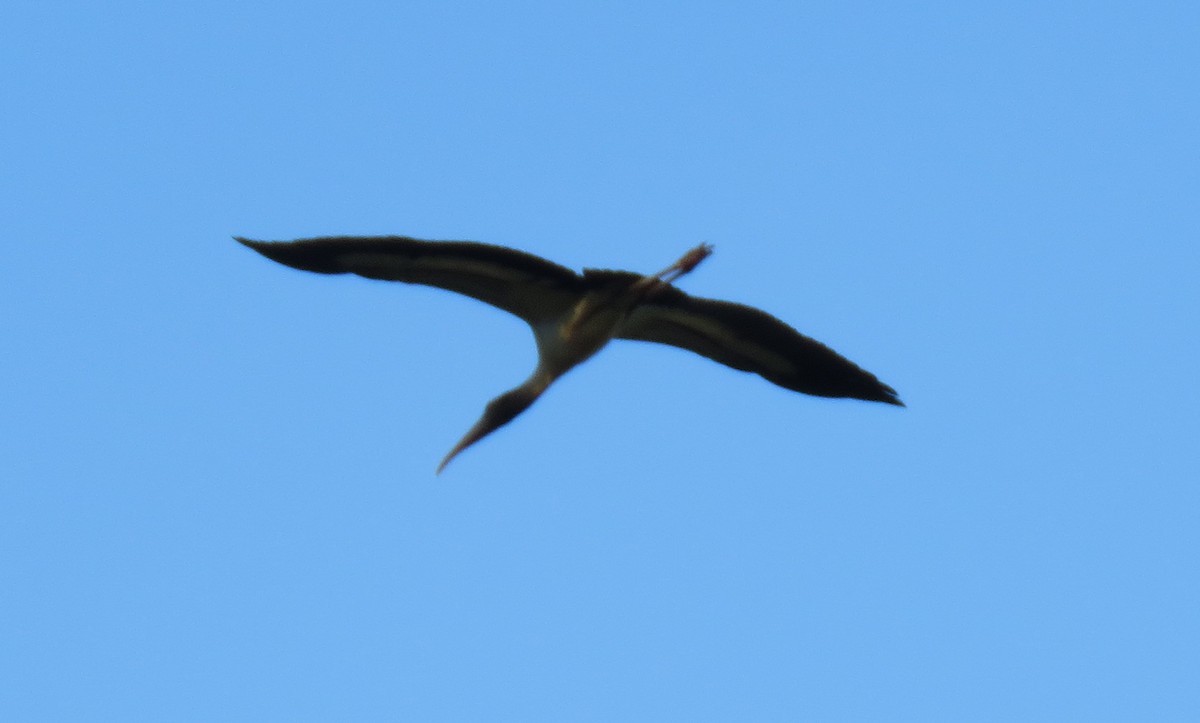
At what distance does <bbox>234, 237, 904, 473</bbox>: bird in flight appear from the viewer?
528 inches

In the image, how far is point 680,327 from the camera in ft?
48.9

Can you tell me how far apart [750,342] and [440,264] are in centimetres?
283

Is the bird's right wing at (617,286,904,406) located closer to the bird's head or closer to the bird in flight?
the bird in flight

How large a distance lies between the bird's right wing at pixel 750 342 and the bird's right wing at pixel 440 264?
88cm

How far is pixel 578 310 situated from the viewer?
14.1 m

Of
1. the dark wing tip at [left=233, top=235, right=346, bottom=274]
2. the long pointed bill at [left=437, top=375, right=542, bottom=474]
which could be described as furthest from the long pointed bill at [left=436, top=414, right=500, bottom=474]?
the dark wing tip at [left=233, top=235, right=346, bottom=274]

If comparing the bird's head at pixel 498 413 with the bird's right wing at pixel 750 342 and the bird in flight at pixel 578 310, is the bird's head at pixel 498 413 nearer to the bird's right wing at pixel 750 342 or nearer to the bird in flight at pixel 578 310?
the bird in flight at pixel 578 310

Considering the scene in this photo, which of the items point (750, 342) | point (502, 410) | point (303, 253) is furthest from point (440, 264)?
point (750, 342)

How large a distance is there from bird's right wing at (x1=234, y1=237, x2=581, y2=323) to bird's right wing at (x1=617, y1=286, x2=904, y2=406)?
34.5 inches

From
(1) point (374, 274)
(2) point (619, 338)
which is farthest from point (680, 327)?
(1) point (374, 274)

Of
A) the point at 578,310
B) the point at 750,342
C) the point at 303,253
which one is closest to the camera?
the point at 303,253

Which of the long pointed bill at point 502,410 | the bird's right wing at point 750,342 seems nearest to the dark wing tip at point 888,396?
the bird's right wing at point 750,342

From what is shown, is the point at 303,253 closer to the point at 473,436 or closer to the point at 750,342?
the point at 473,436

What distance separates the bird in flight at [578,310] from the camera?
13.4 meters
